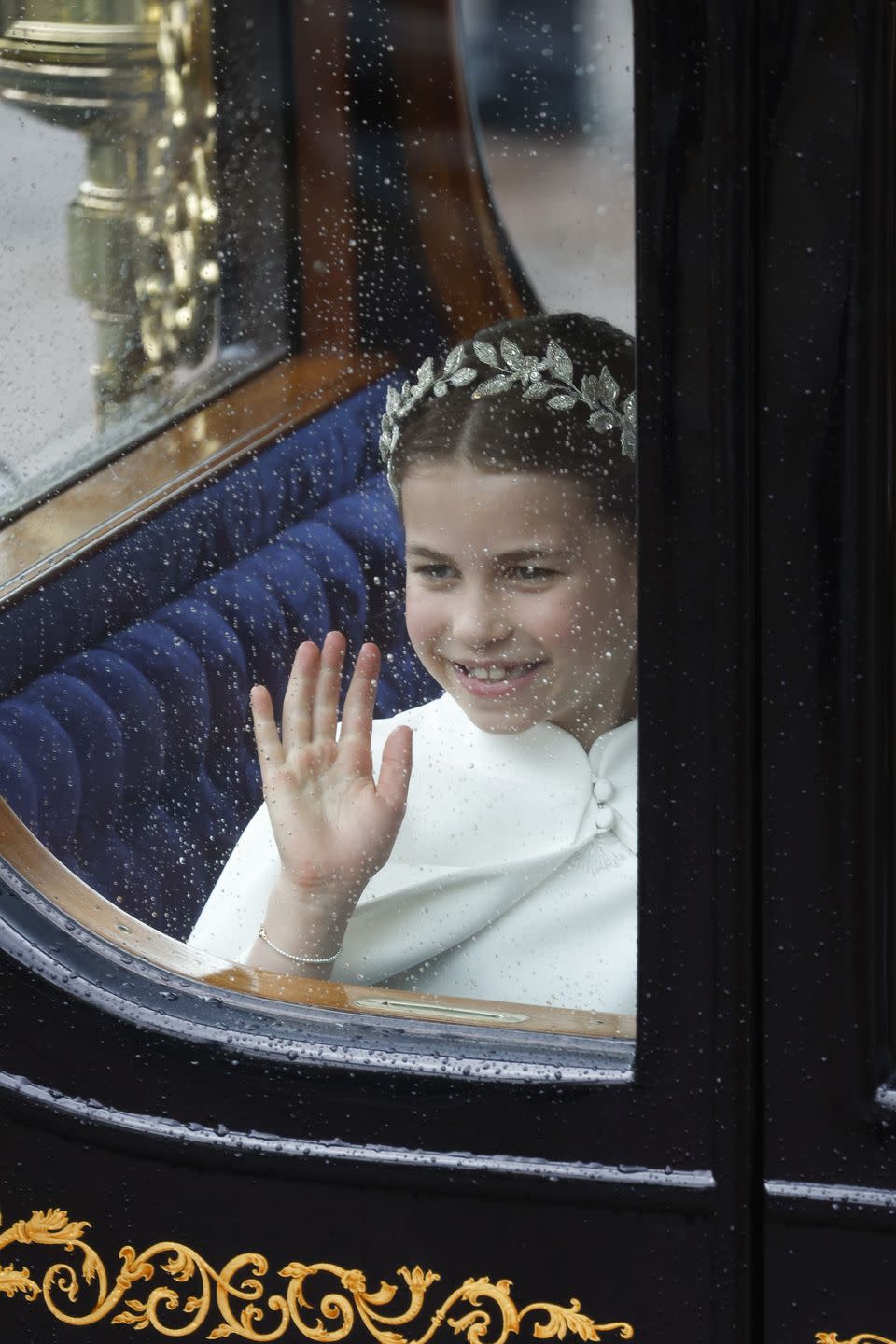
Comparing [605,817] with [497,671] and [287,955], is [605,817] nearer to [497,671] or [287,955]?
[497,671]

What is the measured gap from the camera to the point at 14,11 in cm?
93

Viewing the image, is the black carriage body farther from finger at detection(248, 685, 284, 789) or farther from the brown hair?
finger at detection(248, 685, 284, 789)

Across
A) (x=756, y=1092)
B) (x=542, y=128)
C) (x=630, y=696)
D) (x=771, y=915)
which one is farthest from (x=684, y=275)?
(x=756, y=1092)

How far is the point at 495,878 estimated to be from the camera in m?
0.95

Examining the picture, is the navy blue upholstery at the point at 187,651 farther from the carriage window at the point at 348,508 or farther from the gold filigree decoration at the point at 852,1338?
the gold filigree decoration at the point at 852,1338

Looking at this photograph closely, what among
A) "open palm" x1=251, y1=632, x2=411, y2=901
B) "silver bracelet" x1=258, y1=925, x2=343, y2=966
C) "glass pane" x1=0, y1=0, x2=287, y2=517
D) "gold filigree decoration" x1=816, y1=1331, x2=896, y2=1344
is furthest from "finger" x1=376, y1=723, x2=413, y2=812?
"gold filigree decoration" x1=816, y1=1331, x2=896, y2=1344

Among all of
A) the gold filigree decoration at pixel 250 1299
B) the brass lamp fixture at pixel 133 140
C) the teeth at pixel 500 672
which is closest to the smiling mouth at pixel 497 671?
the teeth at pixel 500 672

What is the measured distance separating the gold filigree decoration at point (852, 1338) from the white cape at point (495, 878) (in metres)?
0.21

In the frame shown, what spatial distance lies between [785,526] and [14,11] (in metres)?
0.50

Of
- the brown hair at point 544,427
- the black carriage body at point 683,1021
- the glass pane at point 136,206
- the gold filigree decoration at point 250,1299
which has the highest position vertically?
the glass pane at point 136,206

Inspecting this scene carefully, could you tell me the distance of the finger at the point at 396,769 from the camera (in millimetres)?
940

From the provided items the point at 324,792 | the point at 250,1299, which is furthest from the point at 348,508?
the point at 250,1299

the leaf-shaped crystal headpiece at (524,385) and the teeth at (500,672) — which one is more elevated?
the leaf-shaped crystal headpiece at (524,385)

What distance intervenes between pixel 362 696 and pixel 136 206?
0.96 feet
